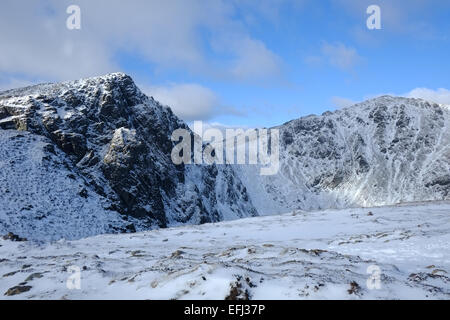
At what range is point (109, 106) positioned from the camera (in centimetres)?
7500

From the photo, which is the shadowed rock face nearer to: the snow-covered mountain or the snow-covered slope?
the snow-covered mountain

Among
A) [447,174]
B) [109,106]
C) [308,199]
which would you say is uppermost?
[109,106]

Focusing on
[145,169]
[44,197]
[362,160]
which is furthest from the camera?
[362,160]

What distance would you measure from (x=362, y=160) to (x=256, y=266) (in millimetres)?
131631

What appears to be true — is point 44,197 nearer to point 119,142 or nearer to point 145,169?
point 119,142

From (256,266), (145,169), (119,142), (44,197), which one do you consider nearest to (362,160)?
(145,169)

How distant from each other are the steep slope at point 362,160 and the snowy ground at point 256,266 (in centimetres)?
8706

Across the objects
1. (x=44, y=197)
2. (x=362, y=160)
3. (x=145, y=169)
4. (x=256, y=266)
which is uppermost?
(x=362, y=160)

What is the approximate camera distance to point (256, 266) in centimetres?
1650

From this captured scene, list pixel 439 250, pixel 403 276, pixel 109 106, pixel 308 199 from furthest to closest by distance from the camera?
pixel 308 199 < pixel 109 106 < pixel 439 250 < pixel 403 276
